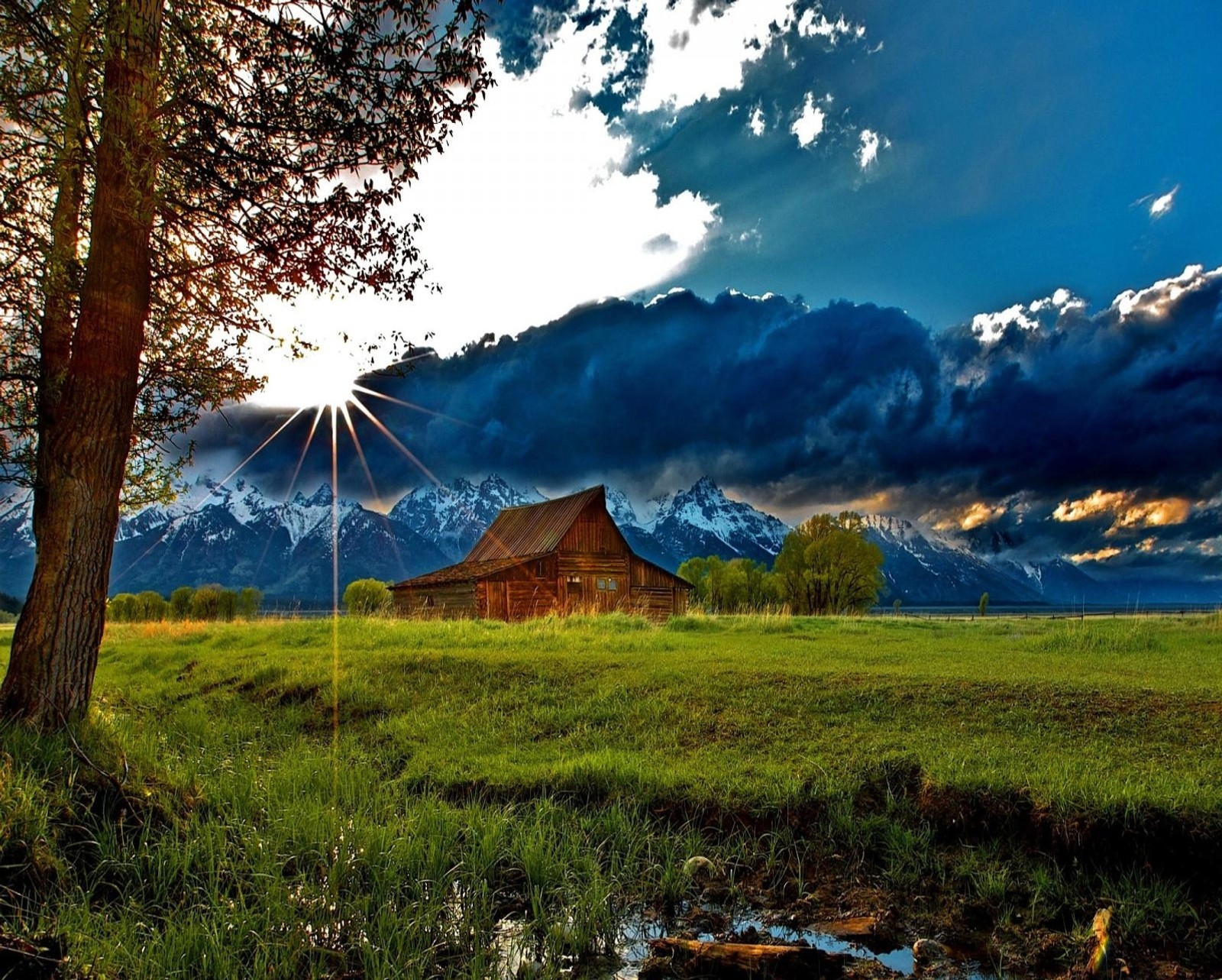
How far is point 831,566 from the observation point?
65.1 metres

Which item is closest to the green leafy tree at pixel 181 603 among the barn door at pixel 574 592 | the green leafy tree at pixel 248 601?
the green leafy tree at pixel 248 601

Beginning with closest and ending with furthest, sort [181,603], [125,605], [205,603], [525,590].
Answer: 1. [525,590]
2. [125,605]
3. [205,603]
4. [181,603]

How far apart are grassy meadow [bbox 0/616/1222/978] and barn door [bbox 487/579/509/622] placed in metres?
27.9

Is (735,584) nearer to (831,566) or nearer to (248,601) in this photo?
(831,566)

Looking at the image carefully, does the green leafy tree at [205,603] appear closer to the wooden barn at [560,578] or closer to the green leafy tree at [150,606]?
the green leafy tree at [150,606]

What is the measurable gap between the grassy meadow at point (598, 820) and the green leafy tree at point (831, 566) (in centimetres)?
5582

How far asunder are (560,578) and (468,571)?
567cm

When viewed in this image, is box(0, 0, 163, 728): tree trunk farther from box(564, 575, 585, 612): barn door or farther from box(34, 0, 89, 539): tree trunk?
box(564, 575, 585, 612): barn door

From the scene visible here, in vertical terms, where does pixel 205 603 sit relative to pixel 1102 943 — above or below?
below

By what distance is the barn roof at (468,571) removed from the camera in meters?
39.2

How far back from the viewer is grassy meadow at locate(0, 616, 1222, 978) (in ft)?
12.9

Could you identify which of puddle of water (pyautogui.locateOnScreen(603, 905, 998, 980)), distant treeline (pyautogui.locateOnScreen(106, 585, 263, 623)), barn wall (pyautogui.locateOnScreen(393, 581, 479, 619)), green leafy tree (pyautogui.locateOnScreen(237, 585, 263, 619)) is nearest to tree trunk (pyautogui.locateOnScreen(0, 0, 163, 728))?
puddle of water (pyautogui.locateOnScreen(603, 905, 998, 980))

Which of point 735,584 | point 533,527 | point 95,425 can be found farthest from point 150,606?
point 95,425

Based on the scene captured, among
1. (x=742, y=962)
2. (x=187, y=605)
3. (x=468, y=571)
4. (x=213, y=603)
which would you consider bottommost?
(x=187, y=605)
